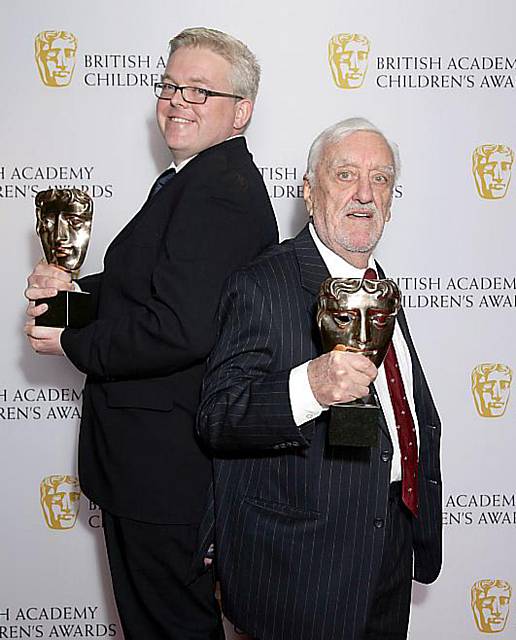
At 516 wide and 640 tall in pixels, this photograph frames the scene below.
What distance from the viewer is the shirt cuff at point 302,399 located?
1.41 metres

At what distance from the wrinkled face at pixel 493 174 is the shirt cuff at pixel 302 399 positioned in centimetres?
110

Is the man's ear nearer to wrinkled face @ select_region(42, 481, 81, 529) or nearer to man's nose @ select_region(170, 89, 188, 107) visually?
man's nose @ select_region(170, 89, 188, 107)

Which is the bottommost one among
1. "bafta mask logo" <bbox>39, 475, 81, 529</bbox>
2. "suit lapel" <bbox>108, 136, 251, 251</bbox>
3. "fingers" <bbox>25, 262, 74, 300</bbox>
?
"bafta mask logo" <bbox>39, 475, 81, 529</bbox>

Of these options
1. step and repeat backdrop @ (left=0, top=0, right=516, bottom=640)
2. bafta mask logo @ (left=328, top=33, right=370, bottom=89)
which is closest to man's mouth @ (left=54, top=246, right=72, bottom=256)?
step and repeat backdrop @ (left=0, top=0, right=516, bottom=640)

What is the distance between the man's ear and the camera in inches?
70.5

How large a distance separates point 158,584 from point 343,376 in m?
0.63

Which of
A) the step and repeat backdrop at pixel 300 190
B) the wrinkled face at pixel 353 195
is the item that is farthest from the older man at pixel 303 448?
the step and repeat backdrop at pixel 300 190

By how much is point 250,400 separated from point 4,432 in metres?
1.11

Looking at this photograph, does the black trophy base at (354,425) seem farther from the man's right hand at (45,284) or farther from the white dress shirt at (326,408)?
the man's right hand at (45,284)

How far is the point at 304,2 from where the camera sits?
2.28m

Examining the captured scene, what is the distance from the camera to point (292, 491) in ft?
5.10

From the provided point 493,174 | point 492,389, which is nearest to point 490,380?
point 492,389

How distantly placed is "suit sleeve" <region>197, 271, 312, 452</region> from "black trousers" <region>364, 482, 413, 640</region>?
323mm

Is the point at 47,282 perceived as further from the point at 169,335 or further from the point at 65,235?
the point at 169,335
